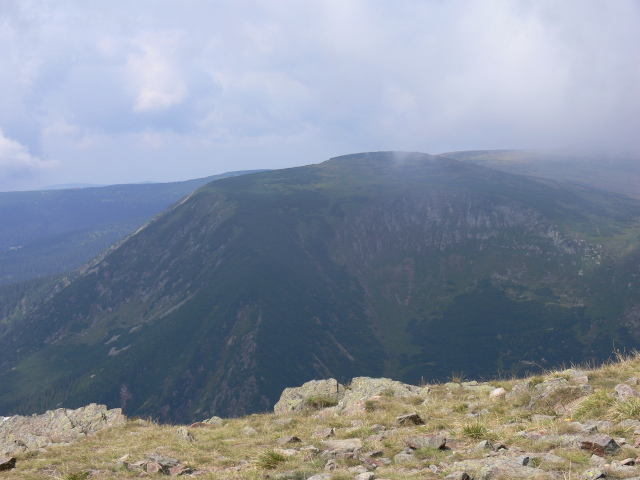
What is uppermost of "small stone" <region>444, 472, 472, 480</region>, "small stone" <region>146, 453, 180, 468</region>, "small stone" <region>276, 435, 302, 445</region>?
"small stone" <region>444, 472, 472, 480</region>

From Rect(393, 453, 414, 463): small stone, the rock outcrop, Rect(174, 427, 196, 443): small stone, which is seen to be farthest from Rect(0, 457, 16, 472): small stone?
Rect(393, 453, 414, 463): small stone

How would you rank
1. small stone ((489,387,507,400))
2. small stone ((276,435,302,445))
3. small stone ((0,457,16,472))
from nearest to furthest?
small stone ((0,457,16,472)), small stone ((276,435,302,445)), small stone ((489,387,507,400))

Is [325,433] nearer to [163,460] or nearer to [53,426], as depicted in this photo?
[163,460]

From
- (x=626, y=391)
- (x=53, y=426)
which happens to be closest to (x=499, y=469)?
(x=626, y=391)

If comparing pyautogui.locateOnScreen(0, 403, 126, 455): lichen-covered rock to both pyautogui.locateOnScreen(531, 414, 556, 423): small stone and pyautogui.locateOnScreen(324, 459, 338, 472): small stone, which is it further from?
pyautogui.locateOnScreen(531, 414, 556, 423): small stone

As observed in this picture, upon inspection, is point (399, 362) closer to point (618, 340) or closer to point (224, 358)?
point (224, 358)

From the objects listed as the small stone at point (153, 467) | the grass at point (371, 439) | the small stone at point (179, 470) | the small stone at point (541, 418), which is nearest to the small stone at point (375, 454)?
the grass at point (371, 439)
